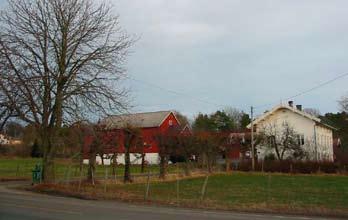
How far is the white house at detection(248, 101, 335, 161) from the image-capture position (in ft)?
235

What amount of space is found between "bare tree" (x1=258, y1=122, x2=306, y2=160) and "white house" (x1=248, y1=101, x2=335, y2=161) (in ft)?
1.33

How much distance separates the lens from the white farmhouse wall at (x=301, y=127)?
71.6 meters

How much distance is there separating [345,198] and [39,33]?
65.7 ft

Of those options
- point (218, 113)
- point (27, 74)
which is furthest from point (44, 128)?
point (218, 113)

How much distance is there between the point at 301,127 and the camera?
7350cm

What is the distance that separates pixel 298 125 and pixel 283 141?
655 cm

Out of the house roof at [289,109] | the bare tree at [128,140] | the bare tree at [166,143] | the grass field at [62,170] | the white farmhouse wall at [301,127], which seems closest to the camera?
the bare tree at [128,140]

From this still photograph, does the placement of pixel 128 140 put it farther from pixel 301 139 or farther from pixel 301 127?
pixel 301 127

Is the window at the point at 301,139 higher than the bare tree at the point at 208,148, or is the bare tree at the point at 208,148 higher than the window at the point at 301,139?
the window at the point at 301,139

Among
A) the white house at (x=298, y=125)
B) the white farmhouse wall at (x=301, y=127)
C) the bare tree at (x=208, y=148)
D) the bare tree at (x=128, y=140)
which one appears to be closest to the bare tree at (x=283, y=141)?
the white house at (x=298, y=125)

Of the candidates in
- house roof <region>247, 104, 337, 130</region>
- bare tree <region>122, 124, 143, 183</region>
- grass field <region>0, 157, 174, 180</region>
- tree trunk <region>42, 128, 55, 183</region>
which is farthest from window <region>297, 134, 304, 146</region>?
tree trunk <region>42, 128, 55, 183</region>

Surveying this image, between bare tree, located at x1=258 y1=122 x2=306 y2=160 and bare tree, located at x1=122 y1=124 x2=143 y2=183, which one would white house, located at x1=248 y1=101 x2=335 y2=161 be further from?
bare tree, located at x1=122 y1=124 x2=143 y2=183

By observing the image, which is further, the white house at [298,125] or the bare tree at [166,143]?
the white house at [298,125]

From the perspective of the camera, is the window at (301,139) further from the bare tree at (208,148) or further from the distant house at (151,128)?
the bare tree at (208,148)
